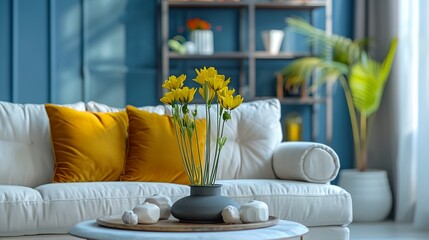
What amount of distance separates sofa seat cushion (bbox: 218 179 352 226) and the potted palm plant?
2.39m

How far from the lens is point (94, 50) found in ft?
22.6

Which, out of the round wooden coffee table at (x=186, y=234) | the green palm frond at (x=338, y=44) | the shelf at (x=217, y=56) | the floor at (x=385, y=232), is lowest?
the floor at (x=385, y=232)

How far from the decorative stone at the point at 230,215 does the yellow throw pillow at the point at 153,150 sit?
1335mm

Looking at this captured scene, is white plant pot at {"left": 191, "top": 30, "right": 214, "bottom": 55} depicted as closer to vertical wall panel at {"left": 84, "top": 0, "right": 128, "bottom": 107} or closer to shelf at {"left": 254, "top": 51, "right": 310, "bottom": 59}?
shelf at {"left": 254, "top": 51, "right": 310, "bottom": 59}

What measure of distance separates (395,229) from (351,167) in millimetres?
1239

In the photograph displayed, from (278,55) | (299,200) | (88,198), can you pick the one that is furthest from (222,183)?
(278,55)

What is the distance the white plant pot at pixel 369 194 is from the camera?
643 centimetres

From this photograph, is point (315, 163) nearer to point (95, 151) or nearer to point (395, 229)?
point (95, 151)

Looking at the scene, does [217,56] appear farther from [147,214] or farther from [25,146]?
[147,214]

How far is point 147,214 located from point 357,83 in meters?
3.86

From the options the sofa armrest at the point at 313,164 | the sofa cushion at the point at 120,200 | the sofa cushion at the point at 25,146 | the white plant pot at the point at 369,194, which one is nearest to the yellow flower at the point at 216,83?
the sofa cushion at the point at 120,200

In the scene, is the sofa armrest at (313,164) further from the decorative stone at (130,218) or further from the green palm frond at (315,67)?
the green palm frond at (315,67)

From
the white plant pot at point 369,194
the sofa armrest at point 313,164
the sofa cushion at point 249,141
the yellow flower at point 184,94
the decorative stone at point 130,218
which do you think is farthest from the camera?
the white plant pot at point 369,194

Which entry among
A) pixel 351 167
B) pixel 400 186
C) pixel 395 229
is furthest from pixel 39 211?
pixel 351 167
